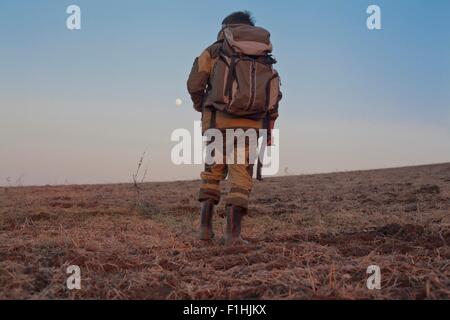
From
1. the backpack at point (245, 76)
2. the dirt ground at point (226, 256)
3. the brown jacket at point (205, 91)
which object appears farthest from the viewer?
the brown jacket at point (205, 91)

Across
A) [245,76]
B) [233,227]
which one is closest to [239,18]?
[245,76]

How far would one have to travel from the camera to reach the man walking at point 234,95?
462 cm

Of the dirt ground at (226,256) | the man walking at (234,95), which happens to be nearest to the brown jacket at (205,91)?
the man walking at (234,95)

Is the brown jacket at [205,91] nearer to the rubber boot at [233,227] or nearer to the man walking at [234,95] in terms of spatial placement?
the man walking at [234,95]

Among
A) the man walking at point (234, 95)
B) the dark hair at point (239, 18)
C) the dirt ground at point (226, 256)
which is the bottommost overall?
the dirt ground at point (226, 256)

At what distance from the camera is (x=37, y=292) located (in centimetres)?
297

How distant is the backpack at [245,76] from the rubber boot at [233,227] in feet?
2.89

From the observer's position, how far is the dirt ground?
2934 mm

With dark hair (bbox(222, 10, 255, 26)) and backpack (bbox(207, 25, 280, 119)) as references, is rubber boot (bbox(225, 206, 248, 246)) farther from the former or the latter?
dark hair (bbox(222, 10, 255, 26))

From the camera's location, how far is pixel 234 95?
458 centimetres

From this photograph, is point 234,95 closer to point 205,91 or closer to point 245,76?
point 245,76

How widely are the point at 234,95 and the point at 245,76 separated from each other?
0.20 metres
